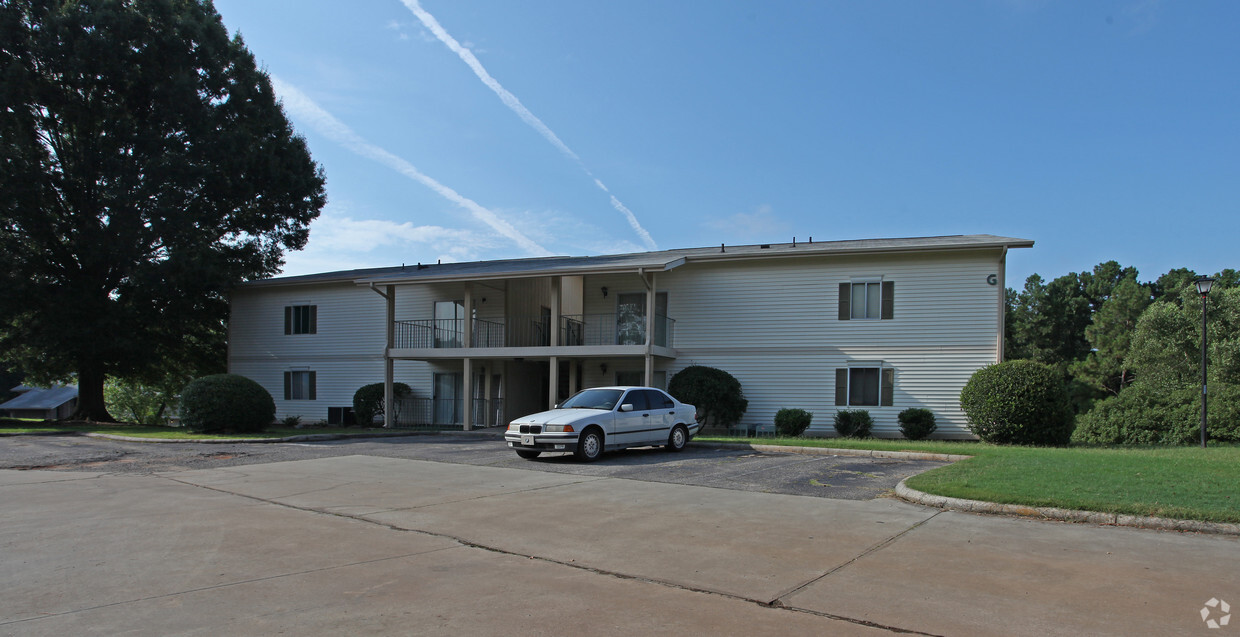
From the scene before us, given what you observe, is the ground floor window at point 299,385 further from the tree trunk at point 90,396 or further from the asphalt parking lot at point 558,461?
the asphalt parking lot at point 558,461

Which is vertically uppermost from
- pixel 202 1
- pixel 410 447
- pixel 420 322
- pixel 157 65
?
pixel 202 1

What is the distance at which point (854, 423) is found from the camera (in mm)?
21812

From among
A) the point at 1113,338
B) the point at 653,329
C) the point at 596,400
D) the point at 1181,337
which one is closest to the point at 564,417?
the point at 596,400

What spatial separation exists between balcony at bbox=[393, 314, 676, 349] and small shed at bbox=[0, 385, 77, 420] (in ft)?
150

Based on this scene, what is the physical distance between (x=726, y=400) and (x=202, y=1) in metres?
27.7

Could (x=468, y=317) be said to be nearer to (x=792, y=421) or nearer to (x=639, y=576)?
(x=792, y=421)

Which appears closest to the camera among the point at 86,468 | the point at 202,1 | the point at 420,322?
the point at 86,468

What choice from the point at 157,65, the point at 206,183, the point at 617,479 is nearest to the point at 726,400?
the point at 617,479

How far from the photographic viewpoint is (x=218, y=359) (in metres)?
33.1

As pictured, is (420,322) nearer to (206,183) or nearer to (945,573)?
(206,183)

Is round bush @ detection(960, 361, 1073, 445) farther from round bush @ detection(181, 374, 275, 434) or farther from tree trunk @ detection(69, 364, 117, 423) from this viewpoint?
tree trunk @ detection(69, 364, 117, 423)

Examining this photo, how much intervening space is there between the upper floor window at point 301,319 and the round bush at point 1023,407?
23.4 metres

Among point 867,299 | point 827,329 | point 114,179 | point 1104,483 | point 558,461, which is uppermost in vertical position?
point 114,179

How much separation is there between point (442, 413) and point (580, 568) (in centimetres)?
2211
